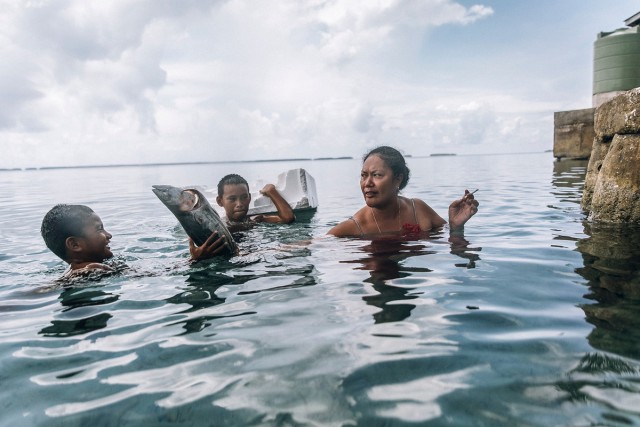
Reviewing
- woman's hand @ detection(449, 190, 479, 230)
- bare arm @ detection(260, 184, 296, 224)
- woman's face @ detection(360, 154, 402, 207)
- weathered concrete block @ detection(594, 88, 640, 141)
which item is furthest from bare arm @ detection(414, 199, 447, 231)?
weathered concrete block @ detection(594, 88, 640, 141)

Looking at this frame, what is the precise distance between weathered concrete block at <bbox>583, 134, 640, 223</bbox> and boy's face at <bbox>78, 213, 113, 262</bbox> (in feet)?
19.5

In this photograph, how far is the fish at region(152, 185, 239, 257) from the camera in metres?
3.56

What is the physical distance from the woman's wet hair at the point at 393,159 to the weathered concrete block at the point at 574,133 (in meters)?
15.3

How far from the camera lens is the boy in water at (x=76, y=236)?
3.93m

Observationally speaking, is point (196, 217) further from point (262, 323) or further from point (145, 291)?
point (262, 323)

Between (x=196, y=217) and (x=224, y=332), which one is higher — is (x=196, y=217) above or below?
above

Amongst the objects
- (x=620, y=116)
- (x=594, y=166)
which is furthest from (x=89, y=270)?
(x=594, y=166)

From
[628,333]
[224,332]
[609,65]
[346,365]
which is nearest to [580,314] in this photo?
[628,333]

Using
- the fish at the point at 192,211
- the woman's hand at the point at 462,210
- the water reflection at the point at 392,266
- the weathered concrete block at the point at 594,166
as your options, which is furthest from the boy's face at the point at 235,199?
the weathered concrete block at the point at 594,166

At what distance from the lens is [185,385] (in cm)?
195

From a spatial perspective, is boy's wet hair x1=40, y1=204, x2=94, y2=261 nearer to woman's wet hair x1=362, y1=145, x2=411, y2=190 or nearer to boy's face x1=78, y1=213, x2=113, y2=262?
boy's face x1=78, y1=213, x2=113, y2=262

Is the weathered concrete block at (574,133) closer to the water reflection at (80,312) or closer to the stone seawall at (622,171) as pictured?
the stone seawall at (622,171)

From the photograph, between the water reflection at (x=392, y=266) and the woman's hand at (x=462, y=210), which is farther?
the woman's hand at (x=462, y=210)

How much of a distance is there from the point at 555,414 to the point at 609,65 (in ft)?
58.5
